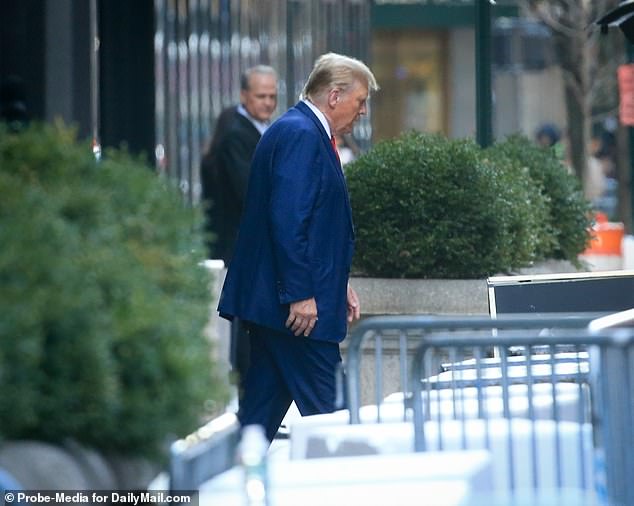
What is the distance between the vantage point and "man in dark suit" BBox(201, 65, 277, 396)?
35.7ft

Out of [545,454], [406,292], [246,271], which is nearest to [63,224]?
[545,454]

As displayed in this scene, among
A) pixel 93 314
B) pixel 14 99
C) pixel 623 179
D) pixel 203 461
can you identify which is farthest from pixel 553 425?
pixel 623 179

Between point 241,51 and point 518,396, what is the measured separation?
34.7ft

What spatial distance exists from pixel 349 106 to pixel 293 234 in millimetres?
631

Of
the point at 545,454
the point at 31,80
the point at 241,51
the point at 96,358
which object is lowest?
the point at 545,454

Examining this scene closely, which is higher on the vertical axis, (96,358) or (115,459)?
(96,358)

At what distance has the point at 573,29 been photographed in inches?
960

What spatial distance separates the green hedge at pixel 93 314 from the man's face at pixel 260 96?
6.58m

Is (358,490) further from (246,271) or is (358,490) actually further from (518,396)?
(246,271)

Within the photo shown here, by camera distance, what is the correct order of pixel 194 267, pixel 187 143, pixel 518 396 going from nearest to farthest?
pixel 194 267, pixel 518 396, pixel 187 143

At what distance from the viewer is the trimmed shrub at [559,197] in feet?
35.6

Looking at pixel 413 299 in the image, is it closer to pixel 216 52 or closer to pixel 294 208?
pixel 294 208

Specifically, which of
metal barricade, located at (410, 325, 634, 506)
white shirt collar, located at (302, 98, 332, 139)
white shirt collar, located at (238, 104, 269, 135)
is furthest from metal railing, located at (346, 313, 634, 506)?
→ white shirt collar, located at (238, 104, 269, 135)

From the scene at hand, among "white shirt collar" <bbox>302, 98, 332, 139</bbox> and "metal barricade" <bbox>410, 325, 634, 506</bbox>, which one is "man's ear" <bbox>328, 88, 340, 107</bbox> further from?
"metal barricade" <bbox>410, 325, 634, 506</bbox>
